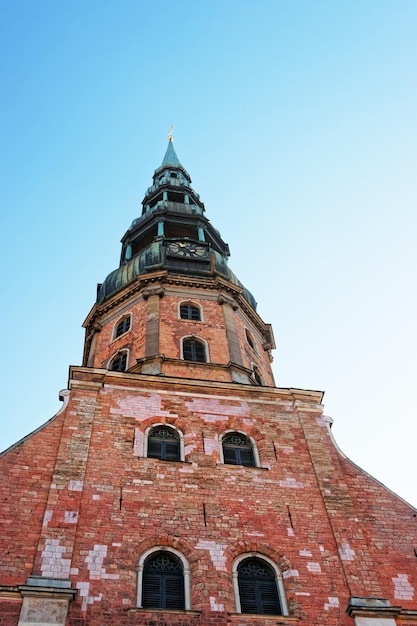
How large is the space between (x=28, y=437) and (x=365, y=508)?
734 centimetres

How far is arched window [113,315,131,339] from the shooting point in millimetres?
20480

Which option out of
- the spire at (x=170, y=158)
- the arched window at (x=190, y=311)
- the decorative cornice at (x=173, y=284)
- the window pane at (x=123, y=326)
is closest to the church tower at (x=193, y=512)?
the arched window at (x=190, y=311)

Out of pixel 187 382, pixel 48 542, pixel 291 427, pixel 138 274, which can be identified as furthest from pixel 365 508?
pixel 138 274

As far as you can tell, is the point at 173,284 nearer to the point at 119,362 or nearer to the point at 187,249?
the point at 187,249

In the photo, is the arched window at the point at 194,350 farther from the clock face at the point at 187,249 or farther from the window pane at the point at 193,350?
the clock face at the point at 187,249

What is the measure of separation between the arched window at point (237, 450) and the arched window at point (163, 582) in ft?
9.93

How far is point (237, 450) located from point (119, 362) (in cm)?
569

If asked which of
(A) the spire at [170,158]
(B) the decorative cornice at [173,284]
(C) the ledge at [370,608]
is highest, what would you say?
(A) the spire at [170,158]

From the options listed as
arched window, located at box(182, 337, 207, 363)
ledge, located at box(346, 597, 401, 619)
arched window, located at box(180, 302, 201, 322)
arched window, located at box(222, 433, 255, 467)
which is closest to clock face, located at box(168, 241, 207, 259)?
arched window, located at box(180, 302, 201, 322)

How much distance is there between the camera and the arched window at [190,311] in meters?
20.3

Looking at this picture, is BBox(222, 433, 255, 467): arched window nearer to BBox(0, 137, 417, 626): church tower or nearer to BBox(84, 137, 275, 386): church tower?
BBox(0, 137, 417, 626): church tower

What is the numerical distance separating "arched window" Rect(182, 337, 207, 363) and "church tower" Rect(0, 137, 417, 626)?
0.07 metres

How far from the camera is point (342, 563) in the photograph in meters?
12.4

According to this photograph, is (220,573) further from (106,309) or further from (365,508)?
(106,309)
